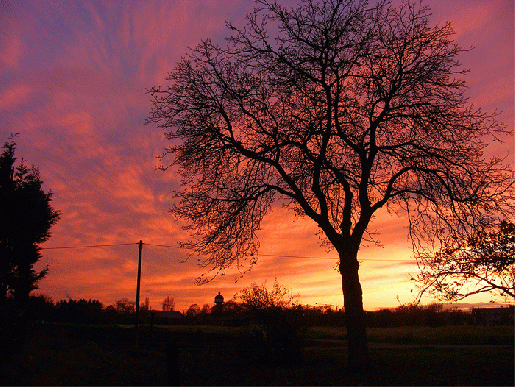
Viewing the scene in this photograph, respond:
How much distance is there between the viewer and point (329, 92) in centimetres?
1459

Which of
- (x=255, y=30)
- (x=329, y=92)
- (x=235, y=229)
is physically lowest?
(x=235, y=229)

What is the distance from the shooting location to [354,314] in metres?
13.2

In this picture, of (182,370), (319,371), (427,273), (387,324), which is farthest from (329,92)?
(387,324)

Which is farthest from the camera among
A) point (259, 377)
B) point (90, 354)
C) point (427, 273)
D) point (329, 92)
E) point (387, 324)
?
point (387, 324)

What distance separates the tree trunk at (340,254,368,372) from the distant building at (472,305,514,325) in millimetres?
32723

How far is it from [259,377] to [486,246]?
9.60 meters

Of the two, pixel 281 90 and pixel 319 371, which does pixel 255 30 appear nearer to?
pixel 281 90

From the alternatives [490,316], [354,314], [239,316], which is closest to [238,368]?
[354,314]

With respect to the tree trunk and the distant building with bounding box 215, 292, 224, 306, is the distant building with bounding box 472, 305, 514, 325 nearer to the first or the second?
the distant building with bounding box 215, 292, 224, 306

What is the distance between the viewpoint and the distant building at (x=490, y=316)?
38.8 m

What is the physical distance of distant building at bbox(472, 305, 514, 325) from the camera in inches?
1527

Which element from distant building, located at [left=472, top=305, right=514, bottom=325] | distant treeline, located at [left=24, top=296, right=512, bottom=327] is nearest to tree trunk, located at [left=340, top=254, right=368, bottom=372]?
distant treeline, located at [left=24, top=296, right=512, bottom=327]

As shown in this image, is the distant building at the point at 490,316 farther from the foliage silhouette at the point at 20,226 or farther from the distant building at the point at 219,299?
the foliage silhouette at the point at 20,226

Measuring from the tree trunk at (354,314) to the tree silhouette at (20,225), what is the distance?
70.2 feet
